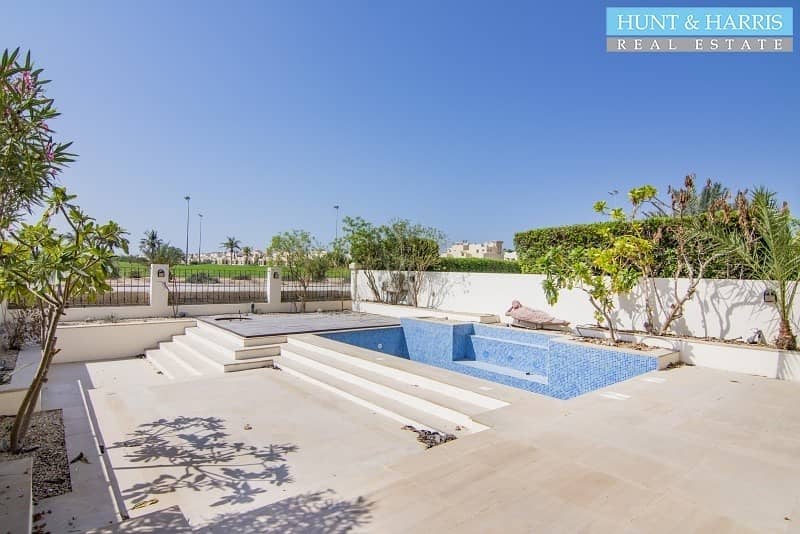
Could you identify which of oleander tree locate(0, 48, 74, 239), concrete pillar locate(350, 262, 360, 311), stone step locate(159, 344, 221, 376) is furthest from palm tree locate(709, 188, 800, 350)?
concrete pillar locate(350, 262, 360, 311)

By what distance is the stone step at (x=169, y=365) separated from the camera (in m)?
9.95

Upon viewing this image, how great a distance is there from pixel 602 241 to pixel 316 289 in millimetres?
11716

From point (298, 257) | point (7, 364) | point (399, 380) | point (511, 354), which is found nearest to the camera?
point (399, 380)

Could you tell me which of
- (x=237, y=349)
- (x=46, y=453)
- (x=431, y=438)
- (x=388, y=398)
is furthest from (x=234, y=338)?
(x=431, y=438)

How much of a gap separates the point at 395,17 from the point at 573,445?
13.3 metres

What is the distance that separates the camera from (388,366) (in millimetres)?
7914

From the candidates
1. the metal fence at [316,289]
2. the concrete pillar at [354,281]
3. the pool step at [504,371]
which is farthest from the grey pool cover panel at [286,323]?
the pool step at [504,371]

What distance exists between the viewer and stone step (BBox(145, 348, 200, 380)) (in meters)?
9.95

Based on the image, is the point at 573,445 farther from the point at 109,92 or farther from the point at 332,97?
the point at 332,97

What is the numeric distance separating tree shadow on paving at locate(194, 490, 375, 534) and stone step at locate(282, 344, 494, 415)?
9.21 feet

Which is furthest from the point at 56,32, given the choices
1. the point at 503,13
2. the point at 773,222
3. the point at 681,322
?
the point at 681,322

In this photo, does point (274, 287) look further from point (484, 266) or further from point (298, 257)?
point (484, 266)

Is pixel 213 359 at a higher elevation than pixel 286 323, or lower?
lower

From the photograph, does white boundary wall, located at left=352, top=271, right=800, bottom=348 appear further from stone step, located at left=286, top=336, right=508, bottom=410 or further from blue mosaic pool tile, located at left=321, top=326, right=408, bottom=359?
stone step, located at left=286, top=336, right=508, bottom=410
